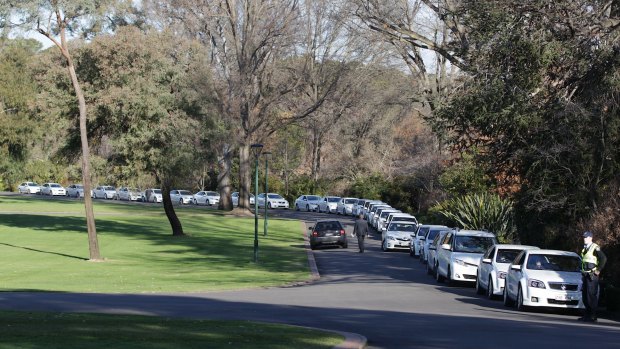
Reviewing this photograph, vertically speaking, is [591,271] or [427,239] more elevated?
[427,239]

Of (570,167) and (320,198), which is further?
(320,198)

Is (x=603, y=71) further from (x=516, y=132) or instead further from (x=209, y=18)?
(x=209, y=18)

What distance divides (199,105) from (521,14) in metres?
26.7

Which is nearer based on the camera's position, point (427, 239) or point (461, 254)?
point (461, 254)

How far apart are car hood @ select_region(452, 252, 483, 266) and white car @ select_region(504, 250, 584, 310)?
580 cm

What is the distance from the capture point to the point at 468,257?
1126 inches

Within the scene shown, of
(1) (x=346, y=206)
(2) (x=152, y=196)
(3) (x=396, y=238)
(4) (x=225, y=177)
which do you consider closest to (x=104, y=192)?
(2) (x=152, y=196)

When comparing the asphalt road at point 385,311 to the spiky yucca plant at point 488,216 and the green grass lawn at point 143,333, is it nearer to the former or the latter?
the green grass lawn at point 143,333

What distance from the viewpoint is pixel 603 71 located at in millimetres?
23797

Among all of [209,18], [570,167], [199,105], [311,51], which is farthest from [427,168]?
[570,167]

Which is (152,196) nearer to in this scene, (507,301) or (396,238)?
(396,238)

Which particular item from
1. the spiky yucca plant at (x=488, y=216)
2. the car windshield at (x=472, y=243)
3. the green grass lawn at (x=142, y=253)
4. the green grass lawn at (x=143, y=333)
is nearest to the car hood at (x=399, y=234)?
the spiky yucca plant at (x=488, y=216)

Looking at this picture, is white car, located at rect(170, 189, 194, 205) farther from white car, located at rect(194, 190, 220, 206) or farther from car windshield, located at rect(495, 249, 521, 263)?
car windshield, located at rect(495, 249, 521, 263)

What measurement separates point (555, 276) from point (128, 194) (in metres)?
90.7
